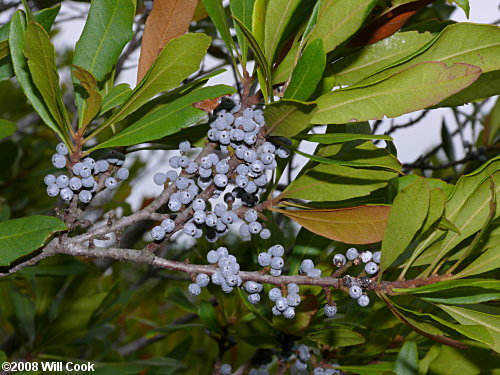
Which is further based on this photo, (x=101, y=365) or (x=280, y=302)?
(x=101, y=365)

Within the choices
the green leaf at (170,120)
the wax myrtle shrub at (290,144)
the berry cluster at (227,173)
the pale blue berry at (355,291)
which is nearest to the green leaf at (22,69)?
the wax myrtle shrub at (290,144)

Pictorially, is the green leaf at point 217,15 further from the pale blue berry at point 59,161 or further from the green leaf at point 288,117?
the pale blue berry at point 59,161

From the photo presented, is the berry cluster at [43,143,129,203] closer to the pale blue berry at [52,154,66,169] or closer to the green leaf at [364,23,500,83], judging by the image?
the pale blue berry at [52,154,66,169]

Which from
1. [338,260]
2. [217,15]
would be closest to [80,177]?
[217,15]

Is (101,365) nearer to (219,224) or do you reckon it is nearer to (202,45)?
(219,224)

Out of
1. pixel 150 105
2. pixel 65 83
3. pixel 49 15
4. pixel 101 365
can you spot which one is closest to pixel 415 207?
pixel 150 105

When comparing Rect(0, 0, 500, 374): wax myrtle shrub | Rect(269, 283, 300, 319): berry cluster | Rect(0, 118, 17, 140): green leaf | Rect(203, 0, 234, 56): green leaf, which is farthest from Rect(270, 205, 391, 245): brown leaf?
Rect(0, 118, 17, 140): green leaf

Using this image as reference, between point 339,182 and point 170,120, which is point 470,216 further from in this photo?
point 170,120
